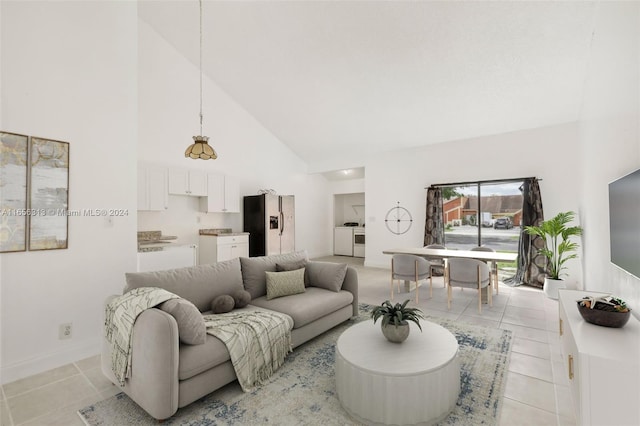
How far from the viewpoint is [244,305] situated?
2678 mm

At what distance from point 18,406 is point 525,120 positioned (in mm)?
6929

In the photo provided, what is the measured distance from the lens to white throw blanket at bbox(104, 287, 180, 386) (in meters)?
1.87

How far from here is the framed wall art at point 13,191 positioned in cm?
227

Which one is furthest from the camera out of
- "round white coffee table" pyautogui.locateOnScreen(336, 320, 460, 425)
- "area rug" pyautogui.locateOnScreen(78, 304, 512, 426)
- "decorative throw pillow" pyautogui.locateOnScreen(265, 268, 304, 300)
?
"decorative throw pillow" pyautogui.locateOnScreen(265, 268, 304, 300)

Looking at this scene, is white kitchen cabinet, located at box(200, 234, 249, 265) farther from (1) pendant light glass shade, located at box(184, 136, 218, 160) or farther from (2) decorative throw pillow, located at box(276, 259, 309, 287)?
(1) pendant light glass shade, located at box(184, 136, 218, 160)

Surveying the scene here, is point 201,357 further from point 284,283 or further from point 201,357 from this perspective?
point 284,283

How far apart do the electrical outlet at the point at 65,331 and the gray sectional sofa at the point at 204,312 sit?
701 millimetres

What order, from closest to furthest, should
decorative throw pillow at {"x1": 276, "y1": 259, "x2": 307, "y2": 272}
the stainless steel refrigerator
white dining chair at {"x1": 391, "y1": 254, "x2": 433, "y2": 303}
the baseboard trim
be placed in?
the baseboard trim
decorative throw pillow at {"x1": 276, "y1": 259, "x2": 307, "y2": 272}
white dining chair at {"x1": 391, "y1": 254, "x2": 433, "y2": 303}
the stainless steel refrigerator

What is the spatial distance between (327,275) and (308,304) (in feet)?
1.93

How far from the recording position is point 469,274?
3.70 m

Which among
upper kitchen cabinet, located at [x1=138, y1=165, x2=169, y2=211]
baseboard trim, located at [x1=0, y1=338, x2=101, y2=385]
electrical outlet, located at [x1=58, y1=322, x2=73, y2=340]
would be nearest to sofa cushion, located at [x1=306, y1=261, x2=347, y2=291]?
baseboard trim, located at [x1=0, y1=338, x2=101, y2=385]

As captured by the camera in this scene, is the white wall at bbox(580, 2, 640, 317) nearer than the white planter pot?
Yes

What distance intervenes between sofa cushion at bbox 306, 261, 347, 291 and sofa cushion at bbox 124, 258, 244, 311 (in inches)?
33.6

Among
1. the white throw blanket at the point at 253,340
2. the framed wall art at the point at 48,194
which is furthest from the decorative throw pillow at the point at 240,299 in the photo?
the framed wall art at the point at 48,194
